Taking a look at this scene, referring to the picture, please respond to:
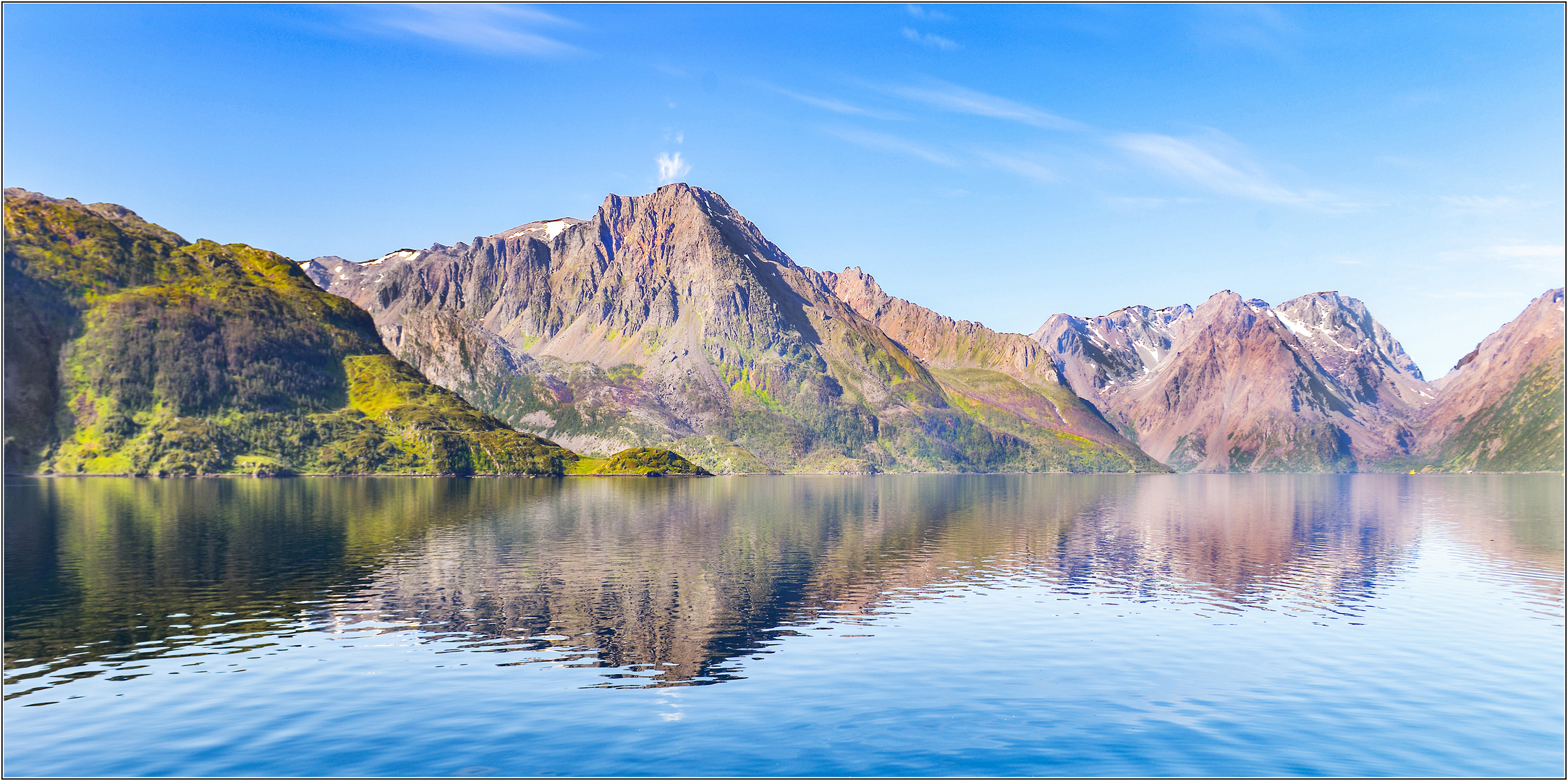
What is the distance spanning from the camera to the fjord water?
4162 centimetres

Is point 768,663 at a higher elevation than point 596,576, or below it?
higher

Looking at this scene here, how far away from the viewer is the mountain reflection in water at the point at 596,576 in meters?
64.3

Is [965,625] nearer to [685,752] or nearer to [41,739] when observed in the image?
[685,752]

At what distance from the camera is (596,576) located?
9762cm

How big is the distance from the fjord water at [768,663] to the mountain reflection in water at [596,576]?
0.59 meters

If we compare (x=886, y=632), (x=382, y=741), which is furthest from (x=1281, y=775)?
(x=382, y=741)

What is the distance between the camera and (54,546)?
115938 millimetres

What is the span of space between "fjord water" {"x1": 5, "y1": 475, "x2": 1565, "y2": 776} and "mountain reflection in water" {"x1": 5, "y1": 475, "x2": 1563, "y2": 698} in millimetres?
589

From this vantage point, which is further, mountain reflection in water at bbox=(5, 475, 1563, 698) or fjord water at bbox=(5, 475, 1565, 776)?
mountain reflection in water at bbox=(5, 475, 1563, 698)

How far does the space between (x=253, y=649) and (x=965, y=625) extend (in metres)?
46.7

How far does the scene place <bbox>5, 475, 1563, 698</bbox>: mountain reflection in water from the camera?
6431cm

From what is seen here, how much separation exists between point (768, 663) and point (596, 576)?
140 ft

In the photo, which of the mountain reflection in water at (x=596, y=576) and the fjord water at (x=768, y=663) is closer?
the fjord water at (x=768, y=663)

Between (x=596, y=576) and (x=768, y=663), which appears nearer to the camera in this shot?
(x=768, y=663)
